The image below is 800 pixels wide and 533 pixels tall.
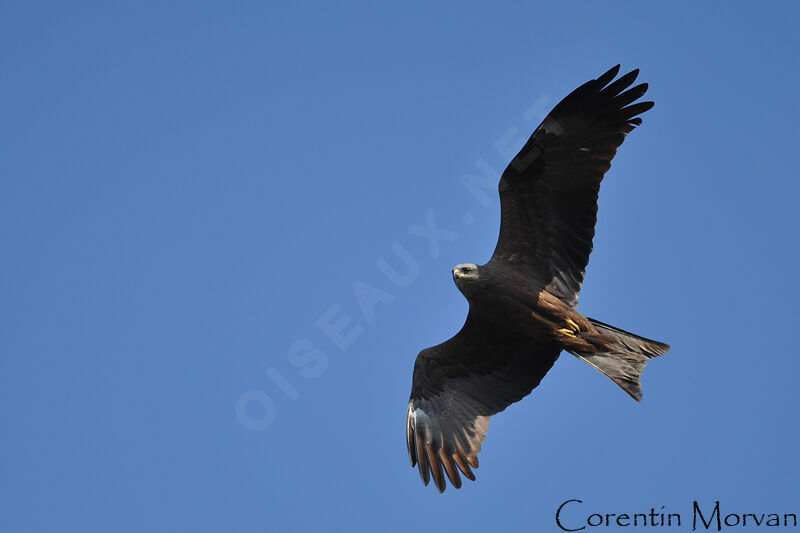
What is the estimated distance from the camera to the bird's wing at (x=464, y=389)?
1092 centimetres

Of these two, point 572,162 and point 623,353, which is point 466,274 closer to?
point 572,162

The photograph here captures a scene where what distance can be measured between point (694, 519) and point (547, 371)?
2.55 meters

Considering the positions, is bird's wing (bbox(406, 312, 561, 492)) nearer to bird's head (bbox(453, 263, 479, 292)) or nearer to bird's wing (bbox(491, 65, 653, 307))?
bird's head (bbox(453, 263, 479, 292))

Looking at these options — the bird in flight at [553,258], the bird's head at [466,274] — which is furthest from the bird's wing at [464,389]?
the bird's head at [466,274]

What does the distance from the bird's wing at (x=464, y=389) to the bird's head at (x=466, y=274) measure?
0.57 meters

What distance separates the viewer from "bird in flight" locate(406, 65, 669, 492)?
10.2m

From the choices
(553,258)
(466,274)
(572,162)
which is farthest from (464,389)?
(572,162)

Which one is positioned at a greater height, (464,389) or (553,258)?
(553,258)

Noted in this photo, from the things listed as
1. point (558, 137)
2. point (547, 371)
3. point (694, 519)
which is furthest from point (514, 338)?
point (694, 519)

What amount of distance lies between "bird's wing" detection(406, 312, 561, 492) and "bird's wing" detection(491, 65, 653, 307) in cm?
139

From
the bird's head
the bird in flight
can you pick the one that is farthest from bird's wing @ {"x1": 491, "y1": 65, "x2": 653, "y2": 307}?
the bird's head

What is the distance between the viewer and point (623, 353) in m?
10.3

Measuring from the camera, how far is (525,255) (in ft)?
34.9

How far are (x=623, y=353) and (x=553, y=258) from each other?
137cm
